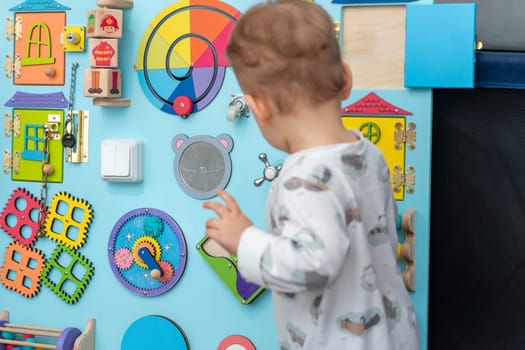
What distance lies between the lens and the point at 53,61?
1.58 m

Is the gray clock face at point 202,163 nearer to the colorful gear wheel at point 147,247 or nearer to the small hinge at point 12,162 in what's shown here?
the colorful gear wheel at point 147,247

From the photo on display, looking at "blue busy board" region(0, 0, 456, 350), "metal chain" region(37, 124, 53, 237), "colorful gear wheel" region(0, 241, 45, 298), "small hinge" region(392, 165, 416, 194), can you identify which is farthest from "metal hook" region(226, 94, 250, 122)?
"colorful gear wheel" region(0, 241, 45, 298)

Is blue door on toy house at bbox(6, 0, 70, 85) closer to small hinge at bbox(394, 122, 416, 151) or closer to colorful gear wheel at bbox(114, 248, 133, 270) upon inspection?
colorful gear wheel at bbox(114, 248, 133, 270)

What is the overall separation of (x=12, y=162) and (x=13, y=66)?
0.69 feet

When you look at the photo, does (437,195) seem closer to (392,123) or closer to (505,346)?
(392,123)

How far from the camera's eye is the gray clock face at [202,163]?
146 centimetres

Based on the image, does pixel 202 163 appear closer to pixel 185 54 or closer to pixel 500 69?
pixel 185 54

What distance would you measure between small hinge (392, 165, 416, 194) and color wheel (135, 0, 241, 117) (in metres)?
0.39

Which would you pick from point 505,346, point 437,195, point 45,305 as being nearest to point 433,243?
point 437,195

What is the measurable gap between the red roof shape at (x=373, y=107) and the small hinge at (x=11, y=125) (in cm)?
73

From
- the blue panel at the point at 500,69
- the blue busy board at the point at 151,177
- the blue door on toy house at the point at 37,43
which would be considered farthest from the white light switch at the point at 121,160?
the blue panel at the point at 500,69

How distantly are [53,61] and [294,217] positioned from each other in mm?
932

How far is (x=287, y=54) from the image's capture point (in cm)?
88

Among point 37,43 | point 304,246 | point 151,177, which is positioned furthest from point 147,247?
point 304,246
